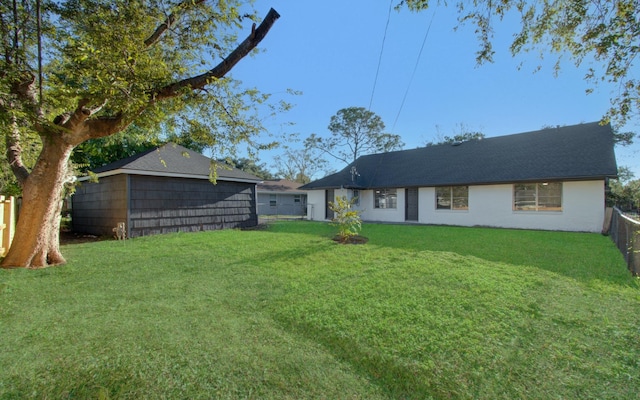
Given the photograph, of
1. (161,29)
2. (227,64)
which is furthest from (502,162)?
(161,29)

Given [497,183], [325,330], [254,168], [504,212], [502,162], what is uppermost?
[254,168]

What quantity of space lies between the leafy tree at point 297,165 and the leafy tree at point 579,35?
117 ft

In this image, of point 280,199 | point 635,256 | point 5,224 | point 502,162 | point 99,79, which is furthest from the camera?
point 280,199

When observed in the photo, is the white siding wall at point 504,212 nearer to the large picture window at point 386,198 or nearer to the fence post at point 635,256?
the large picture window at point 386,198

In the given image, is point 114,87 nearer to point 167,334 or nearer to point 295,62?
point 167,334

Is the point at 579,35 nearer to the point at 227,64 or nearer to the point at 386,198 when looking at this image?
the point at 227,64

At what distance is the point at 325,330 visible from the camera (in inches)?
122

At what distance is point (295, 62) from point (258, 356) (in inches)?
394

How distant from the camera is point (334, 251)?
6996mm

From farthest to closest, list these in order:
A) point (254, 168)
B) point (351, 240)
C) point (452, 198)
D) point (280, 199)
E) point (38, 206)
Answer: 1. point (254, 168)
2. point (280, 199)
3. point (452, 198)
4. point (351, 240)
5. point (38, 206)

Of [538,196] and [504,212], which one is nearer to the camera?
[538,196]

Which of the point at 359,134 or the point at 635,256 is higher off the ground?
the point at 359,134

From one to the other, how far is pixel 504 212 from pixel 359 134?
2239 cm

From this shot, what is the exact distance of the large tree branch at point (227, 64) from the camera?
16.4 feet
